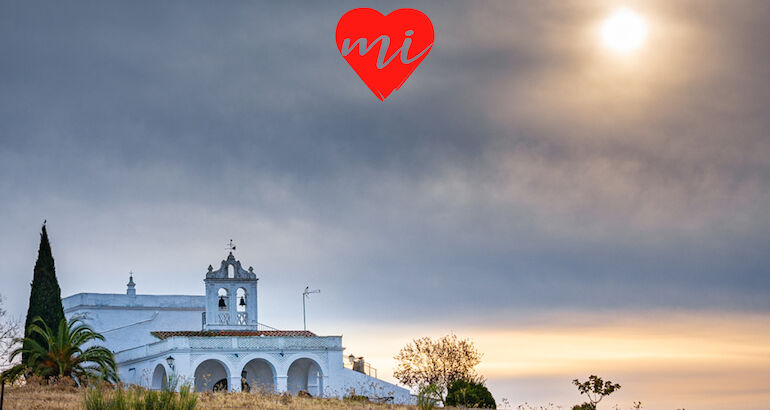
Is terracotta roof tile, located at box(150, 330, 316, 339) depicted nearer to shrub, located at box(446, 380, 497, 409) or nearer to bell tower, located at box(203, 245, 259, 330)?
bell tower, located at box(203, 245, 259, 330)

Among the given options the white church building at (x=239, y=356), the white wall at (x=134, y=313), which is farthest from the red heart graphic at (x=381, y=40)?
the white wall at (x=134, y=313)

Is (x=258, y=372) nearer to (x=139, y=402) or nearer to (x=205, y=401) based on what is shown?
(x=205, y=401)

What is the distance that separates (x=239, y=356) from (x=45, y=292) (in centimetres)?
1500

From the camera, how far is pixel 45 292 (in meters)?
45.8

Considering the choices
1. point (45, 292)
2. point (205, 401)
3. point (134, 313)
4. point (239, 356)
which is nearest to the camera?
point (205, 401)

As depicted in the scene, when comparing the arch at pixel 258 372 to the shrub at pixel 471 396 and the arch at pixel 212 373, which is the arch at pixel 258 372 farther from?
the shrub at pixel 471 396

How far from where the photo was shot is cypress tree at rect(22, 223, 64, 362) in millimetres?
45281

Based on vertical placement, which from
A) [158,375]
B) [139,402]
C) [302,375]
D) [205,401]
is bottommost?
[139,402]

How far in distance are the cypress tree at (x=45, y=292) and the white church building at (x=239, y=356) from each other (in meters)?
9.17

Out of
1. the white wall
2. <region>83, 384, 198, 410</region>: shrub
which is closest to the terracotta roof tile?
the white wall

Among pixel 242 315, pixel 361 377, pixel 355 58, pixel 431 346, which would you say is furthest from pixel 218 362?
pixel 355 58

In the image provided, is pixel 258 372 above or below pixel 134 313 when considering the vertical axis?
below

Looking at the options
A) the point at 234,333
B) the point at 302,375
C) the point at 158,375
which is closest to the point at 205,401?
the point at 158,375

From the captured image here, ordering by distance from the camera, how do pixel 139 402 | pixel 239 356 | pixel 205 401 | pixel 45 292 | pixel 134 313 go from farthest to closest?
1. pixel 134 313
2. pixel 239 356
3. pixel 45 292
4. pixel 205 401
5. pixel 139 402
